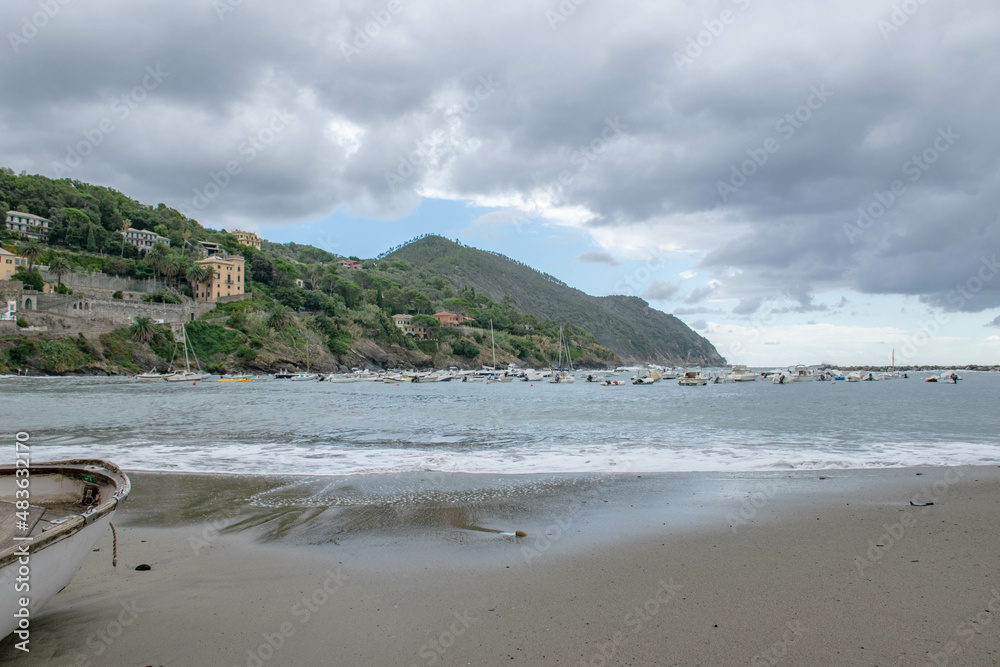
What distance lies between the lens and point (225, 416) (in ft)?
85.0

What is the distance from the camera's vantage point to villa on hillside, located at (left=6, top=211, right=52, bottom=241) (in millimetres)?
102438

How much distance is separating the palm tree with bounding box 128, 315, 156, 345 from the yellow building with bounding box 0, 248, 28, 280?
2053cm

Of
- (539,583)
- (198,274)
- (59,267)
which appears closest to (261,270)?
(198,274)

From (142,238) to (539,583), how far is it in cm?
14327

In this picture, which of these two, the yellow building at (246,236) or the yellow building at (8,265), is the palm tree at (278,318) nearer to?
the yellow building at (8,265)

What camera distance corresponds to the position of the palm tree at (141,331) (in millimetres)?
82250

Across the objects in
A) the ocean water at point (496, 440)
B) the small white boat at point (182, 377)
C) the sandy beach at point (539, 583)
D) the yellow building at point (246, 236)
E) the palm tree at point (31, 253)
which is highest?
the yellow building at point (246, 236)

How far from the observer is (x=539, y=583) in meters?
5.26

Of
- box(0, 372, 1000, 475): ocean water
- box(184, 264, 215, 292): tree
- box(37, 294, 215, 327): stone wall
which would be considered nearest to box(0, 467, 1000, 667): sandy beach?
box(0, 372, 1000, 475): ocean water

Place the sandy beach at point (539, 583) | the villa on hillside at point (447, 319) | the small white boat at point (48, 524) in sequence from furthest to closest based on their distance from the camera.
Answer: the villa on hillside at point (447, 319) < the sandy beach at point (539, 583) < the small white boat at point (48, 524)

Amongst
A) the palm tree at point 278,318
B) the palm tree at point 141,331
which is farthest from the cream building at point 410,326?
the palm tree at point 141,331

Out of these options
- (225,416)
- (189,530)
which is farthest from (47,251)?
(189,530)

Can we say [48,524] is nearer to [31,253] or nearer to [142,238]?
[31,253]

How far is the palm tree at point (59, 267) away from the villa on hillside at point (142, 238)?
1179 inches
